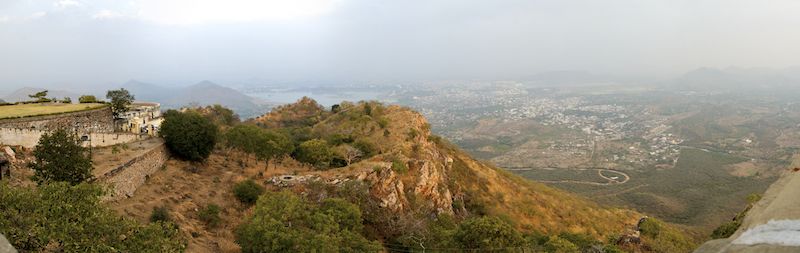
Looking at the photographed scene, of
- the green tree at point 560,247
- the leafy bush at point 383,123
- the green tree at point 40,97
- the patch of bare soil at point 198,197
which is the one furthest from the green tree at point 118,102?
the green tree at point 560,247

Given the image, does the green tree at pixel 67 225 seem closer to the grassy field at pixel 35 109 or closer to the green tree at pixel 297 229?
the green tree at pixel 297 229

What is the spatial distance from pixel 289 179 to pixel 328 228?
10.8m

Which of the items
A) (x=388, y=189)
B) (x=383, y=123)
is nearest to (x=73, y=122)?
(x=388, y=189)

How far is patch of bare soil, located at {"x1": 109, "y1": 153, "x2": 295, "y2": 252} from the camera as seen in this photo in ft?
62.2

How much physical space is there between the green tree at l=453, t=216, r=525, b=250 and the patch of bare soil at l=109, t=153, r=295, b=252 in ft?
29.7

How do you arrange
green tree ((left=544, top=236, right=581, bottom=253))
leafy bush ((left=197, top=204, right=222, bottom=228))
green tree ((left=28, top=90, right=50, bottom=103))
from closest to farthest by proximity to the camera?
leafy bush ((left=197, top=204, right=222, bottom=228)) → green tree ((left=544, top=236, right=581, bottom=253)) → green tree ((left=28, top=90, right=50, bottom=103))

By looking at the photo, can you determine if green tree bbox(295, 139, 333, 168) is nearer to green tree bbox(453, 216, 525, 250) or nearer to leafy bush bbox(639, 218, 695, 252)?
green tree bbox(453, 216, 525, 250)

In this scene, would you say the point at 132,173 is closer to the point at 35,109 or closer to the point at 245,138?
the point at 245,138

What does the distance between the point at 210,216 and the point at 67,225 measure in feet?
33.0

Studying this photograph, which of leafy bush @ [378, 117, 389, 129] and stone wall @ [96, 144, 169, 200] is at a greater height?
leafy bush @ [378, 117, 389, 129]

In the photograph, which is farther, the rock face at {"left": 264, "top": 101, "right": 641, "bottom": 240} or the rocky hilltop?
the rocky hilltop

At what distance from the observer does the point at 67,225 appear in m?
11.0

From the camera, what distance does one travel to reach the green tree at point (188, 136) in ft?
87.8

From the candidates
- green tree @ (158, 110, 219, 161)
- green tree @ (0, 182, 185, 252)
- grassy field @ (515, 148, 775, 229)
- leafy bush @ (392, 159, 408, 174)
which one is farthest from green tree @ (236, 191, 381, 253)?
grassy field @ (515, 148, 775, 229)
